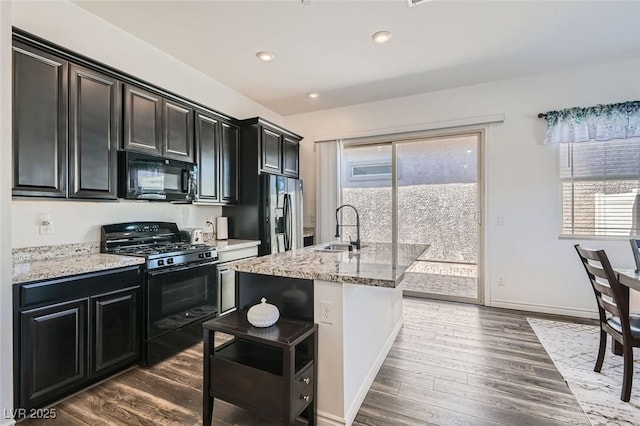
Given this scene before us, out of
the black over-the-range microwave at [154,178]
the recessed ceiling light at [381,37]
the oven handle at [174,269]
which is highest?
the recessed ceiling light at [381,37]

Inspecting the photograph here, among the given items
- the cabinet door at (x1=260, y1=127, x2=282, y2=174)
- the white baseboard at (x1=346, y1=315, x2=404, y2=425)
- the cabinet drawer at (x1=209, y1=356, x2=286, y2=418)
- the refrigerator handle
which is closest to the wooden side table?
the cabinet drawer at (x1=209, y1=356, x2=286, y2=418)

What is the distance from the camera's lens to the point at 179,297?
265 cm

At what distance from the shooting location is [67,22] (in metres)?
2.38

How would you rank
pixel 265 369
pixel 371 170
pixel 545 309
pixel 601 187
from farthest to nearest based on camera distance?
pixel 371 170, pixel 545 309, pixel 601 187, pixel 265 369

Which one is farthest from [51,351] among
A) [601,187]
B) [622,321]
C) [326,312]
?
[601,187]

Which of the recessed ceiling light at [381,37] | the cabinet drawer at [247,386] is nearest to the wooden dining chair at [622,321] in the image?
the cabinet drawer at [247,386]

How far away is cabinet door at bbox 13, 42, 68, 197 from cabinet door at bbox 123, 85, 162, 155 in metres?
0.47

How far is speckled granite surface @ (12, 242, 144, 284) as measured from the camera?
1.83 metres

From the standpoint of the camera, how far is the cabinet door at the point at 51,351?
1.75 meters

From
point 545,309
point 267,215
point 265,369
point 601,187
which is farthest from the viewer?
point 267,215

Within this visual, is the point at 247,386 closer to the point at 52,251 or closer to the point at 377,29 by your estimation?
the point at 52,251

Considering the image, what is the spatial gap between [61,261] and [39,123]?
977mm

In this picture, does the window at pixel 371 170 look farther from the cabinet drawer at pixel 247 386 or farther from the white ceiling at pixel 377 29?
the cabinet drawer at pixel 247 386

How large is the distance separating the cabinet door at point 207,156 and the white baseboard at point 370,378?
243cm
